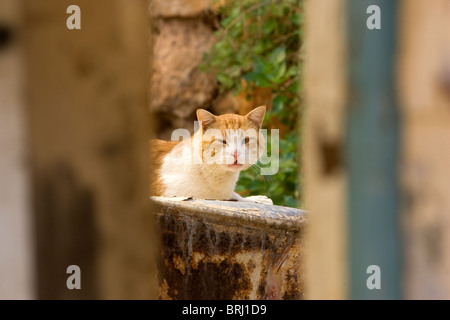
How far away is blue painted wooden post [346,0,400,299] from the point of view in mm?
501

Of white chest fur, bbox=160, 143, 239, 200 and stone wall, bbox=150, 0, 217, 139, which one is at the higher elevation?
stone wall, bbox=150, 0, 217, 139

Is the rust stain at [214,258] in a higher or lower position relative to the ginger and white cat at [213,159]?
lower

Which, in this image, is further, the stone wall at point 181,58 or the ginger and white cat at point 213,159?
the stone wall at point 181,58

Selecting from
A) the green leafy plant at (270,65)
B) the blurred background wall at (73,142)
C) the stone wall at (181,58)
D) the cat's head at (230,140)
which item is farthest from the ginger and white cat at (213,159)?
the stone wall at (181,58)

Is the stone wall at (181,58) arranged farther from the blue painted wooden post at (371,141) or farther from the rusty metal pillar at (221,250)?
the blue painted wooden post at (371,141)

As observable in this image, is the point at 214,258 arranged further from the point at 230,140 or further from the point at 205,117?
the point at 205,117

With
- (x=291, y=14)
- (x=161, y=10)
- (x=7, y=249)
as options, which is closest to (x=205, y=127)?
(x=291, y=14)

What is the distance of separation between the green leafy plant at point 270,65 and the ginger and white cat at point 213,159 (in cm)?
61

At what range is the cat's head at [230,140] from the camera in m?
2.28

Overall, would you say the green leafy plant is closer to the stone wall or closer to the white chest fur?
the white chest fur

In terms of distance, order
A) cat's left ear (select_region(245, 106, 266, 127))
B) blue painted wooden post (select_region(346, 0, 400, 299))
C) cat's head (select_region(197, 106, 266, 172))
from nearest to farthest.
A: blue painted wooden post (select_region(346, 0, 400, 299))
cat's head (select_region(197, 106, 266, 172))
cat's left ear (select_region(245, 106, 266, 127))

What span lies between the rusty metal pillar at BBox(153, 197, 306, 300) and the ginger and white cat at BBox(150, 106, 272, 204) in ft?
2.10

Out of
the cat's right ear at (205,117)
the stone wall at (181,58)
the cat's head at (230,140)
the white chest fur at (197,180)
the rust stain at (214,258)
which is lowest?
the rust stain at (214,258)

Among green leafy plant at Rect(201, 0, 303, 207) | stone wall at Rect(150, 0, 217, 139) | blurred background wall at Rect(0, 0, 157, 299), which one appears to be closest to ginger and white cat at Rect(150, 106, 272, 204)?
green leafy plant at Rect(201, 0, 303, 207)
